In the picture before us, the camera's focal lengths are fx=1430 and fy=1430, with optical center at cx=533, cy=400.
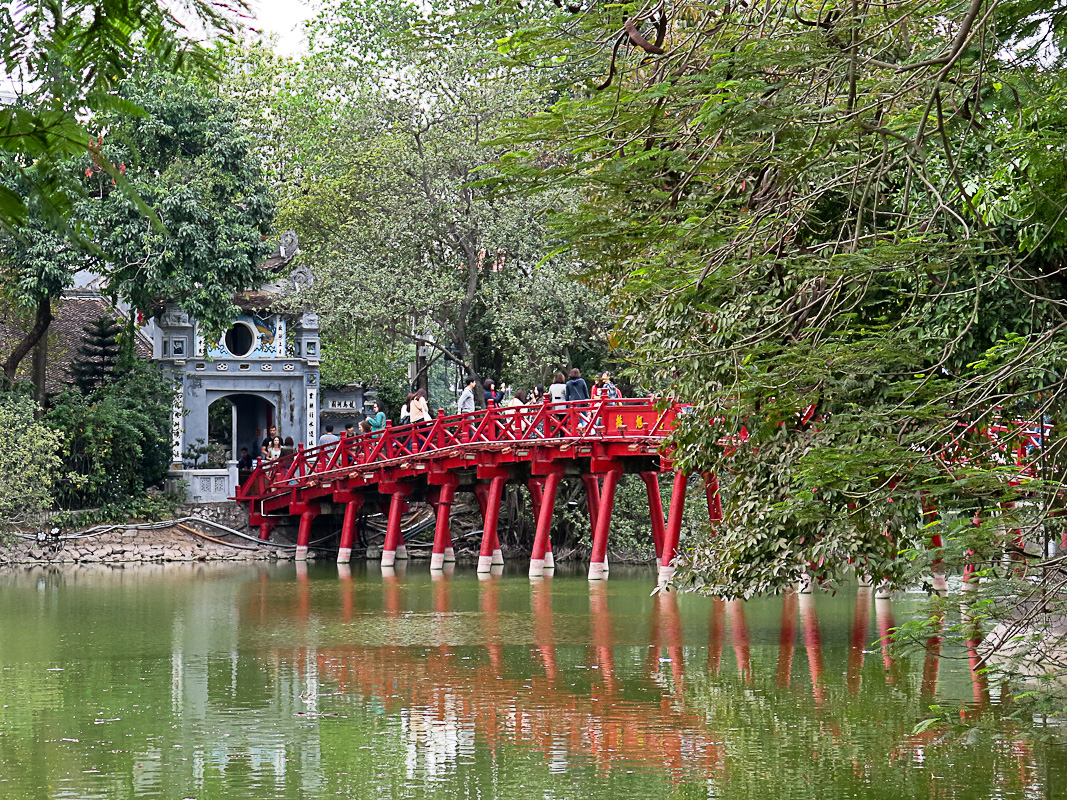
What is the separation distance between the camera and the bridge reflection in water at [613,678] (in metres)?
9.54

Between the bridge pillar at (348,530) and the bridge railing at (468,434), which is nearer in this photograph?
the bridge railing at (468,434)

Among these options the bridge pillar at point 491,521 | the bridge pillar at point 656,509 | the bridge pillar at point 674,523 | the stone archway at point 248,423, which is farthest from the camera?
the stone archway at point 248,423

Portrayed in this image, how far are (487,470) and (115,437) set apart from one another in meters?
8.23

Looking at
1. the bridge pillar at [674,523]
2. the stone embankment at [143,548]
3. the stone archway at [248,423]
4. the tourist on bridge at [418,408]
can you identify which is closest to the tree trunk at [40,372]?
the stone embankment at [143,548]

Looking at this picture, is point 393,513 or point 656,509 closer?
point 656,509

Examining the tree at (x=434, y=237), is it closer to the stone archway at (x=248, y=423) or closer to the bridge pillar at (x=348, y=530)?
the bridge pillar at (x=348, y=530)

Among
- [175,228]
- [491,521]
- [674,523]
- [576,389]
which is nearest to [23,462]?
[175,228]

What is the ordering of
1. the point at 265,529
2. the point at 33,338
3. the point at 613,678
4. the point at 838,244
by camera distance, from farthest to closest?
1. the point at 265,529
2. the point at 33,338
3. the point at 613,678
4. the point at 838,244

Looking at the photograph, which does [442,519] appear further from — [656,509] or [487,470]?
[656,509]

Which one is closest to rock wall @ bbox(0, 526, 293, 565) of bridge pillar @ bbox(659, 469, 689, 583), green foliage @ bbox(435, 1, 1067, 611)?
bridge pillar @ bbox(659, 469, 689, 583)

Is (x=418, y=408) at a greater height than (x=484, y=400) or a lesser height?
lesser

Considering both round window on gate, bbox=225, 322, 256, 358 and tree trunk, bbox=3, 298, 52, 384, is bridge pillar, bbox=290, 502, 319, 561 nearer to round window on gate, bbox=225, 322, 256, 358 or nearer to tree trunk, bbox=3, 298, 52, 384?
round window on gate, bbox=225, 322, 256, 358

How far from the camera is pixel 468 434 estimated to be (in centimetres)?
2533

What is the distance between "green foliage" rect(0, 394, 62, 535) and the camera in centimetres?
2631
